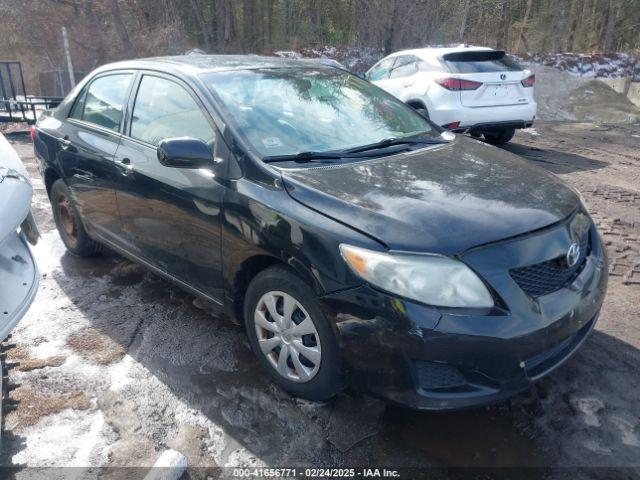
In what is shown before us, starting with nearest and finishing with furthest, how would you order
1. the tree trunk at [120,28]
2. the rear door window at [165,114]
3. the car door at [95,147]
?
the rear door window at [165,114]
the car door at [95,147]
the tree trunk at [120,28]

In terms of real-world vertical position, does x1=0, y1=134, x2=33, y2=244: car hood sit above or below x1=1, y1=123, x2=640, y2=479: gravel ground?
above

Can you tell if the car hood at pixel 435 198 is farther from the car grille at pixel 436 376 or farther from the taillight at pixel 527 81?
the taillight at pixel 527 81

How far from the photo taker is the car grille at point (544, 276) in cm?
220

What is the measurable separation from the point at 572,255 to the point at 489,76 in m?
5.92

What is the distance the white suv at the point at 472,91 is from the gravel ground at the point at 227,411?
14.0 ft

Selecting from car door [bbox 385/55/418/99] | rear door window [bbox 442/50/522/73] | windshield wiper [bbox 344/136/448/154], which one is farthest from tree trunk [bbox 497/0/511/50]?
windshield wiper [bbox 344/136/448/154]

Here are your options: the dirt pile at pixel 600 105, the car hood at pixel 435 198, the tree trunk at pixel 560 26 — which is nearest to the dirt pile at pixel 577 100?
the dirt pile at pixel 600 105

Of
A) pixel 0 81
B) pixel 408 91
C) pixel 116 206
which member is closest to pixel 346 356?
pixel 116 206

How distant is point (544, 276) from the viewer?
7.47ft

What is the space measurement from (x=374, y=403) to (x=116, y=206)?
7.49 feet

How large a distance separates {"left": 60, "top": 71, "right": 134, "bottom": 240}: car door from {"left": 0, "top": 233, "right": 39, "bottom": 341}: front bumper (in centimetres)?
106

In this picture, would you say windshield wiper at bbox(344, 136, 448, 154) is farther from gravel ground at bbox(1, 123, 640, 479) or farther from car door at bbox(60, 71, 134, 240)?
car door at bbox(60, 71, 134, 240)

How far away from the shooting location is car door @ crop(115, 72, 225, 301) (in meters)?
2.92

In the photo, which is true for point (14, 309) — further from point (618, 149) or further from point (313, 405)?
point (618, 149)
